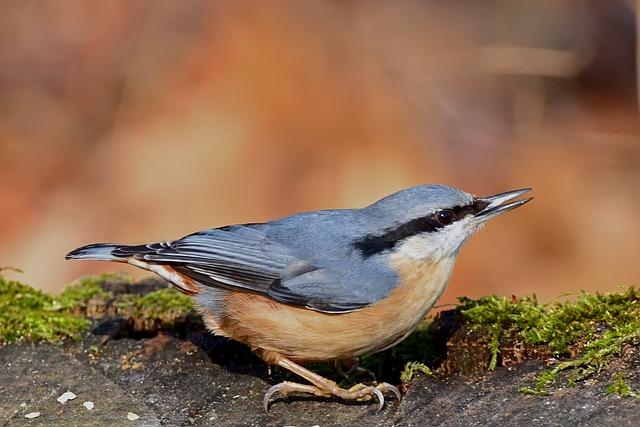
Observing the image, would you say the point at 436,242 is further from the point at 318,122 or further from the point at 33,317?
the point at 318,122

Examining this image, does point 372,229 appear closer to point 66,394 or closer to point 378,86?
point 66,394

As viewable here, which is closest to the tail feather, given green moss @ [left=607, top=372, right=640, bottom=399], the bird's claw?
the bird's claw

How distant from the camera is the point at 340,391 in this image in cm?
371

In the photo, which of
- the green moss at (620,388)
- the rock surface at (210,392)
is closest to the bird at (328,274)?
the rock surface at (210,392)

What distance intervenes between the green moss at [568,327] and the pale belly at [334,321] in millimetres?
218

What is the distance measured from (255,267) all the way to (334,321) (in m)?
0.45

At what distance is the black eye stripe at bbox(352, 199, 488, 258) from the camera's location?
3945 millimetres

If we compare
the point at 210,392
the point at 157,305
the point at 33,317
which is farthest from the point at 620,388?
the point at 33,317

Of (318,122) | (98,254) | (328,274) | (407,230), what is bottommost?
(328,274)

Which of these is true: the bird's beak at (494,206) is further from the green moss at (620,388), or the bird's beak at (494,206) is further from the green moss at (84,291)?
Result: the green moss at (84,291)

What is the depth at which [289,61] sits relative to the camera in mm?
8828

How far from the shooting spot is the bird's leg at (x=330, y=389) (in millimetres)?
3596

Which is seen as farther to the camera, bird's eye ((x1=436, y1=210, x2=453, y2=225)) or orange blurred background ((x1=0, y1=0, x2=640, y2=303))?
orange blurred background ((x1=0, y1=0, x2=640, y2=303))

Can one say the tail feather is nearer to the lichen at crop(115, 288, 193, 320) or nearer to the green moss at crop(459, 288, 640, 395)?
the lichen at crop(115, 288, 193, 320)
